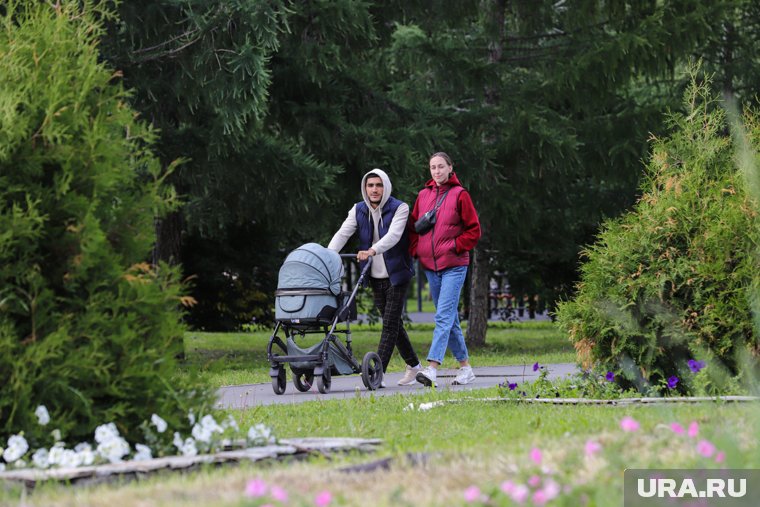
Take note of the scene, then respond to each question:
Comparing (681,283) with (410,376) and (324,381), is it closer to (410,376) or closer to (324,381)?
(324,381)

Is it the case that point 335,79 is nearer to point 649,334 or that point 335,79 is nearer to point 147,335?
point 649,334

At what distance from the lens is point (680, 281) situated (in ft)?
25.8

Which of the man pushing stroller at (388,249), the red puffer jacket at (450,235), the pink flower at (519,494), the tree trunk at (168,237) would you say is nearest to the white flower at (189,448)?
the pink flower at (519,494)

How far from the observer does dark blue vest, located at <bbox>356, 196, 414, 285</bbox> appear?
10305 millimetres

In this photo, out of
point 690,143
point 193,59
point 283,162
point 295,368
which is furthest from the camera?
point 283,162

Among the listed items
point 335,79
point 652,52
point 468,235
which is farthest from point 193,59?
point 652,52

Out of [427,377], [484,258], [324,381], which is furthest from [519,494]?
[484,258]

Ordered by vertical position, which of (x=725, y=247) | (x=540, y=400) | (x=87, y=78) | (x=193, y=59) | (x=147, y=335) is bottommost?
(x=540, y=400)

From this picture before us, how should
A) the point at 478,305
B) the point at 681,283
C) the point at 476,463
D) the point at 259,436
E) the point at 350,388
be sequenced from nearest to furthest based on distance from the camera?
1. the point at 476,463
2. the point at 259,436
3. the point at 681,283
4. the point at 350,388
5. the point at 478,305

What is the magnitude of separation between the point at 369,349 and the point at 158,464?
14.6m

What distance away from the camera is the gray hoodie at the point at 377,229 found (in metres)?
10.1

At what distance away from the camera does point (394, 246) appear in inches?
406

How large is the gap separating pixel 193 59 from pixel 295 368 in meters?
4.63

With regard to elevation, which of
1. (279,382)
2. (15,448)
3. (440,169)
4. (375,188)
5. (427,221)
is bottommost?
(279,382)
